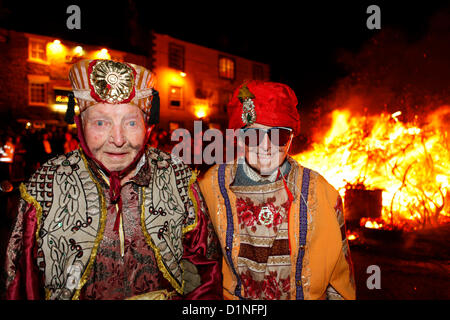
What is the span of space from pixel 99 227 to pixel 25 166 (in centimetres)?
823

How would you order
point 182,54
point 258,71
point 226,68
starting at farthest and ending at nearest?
point 258,71, point 226,68, point 182,54

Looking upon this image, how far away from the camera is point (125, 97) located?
2.09 metres

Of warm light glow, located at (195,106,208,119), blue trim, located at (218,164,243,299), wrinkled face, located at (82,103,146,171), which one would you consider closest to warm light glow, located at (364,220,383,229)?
blue trim, located at (218,164,243,299)

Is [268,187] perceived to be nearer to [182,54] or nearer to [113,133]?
[113,133]

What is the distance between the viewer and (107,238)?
6.77 ft

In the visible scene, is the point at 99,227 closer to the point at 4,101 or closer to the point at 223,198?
the point at 223,198

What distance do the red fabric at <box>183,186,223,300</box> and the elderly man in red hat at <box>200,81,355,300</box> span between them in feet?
0.53

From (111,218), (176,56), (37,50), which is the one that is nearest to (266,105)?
(111,218)

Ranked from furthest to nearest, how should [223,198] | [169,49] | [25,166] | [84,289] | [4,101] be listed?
[169,49] < [4,101] < [25,166] < [223,198] < [84,289]

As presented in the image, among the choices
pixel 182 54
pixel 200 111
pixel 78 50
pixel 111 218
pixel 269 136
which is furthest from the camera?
pixel 200 111

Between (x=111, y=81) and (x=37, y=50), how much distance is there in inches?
763

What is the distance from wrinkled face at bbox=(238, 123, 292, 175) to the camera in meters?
2.37
